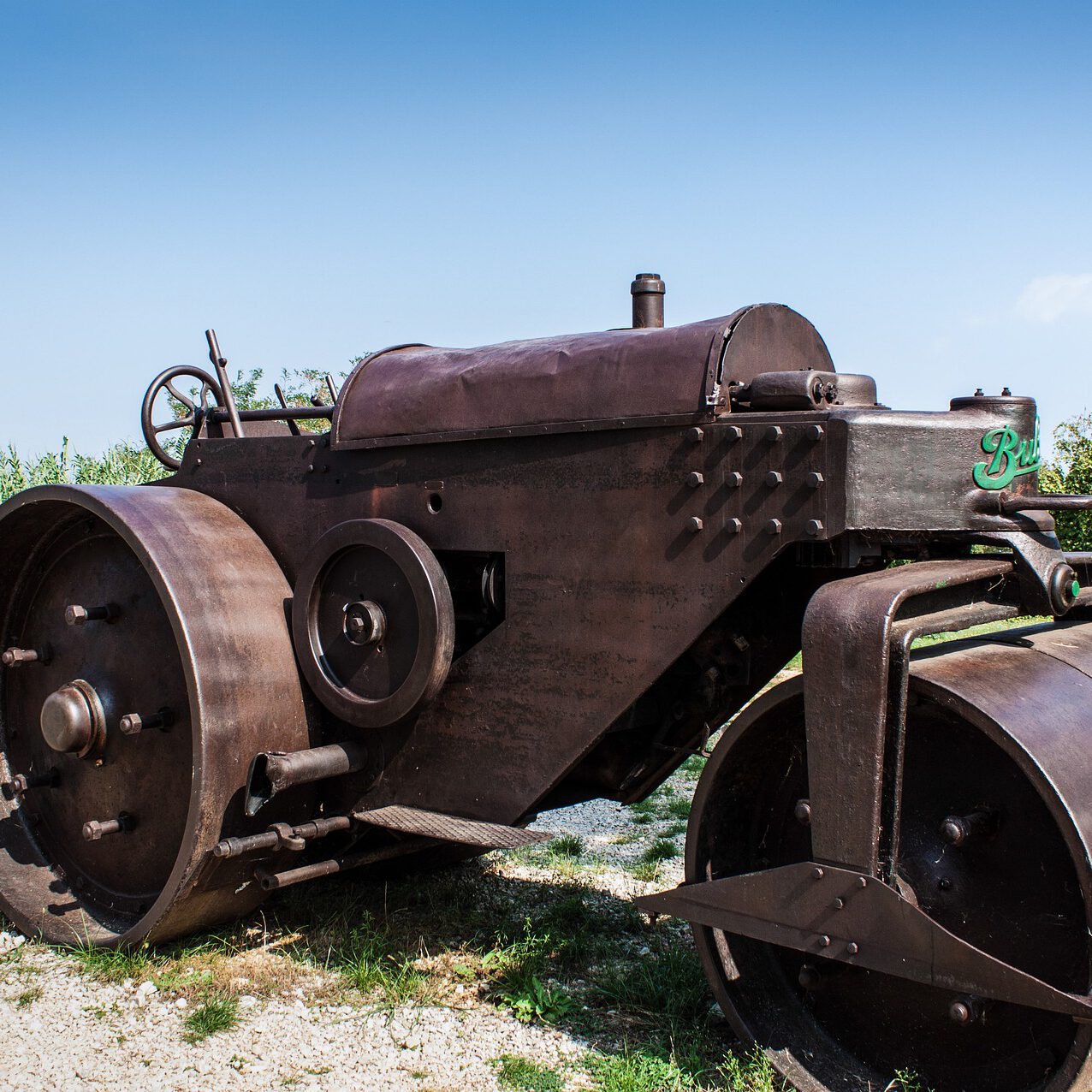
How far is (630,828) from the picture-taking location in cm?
552

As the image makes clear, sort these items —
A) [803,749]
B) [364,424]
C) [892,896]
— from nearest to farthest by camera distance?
[892,896]
[803,749]
[364,424]

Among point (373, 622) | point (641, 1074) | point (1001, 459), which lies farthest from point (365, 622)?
point (1001, 459)

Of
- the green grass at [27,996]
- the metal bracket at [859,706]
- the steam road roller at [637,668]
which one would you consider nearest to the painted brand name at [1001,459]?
the steam road roller at [637,668]

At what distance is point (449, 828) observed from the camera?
11.2ft

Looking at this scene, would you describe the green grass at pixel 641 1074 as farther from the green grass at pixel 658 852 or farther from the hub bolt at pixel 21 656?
the hub bolt at pixel 21 656

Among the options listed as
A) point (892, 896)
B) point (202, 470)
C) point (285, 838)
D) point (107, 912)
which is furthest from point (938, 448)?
point (107, 912)

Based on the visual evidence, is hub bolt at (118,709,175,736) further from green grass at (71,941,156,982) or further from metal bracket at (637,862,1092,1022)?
metal bracket at (637,862,1092,1022)

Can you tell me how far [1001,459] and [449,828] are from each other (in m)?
1.74

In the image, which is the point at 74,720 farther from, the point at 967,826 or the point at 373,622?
the point at 967,826

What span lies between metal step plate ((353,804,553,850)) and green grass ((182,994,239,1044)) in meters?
0.64

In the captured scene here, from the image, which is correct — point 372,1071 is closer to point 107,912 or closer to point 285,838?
point 285,838

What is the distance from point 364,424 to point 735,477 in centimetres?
133

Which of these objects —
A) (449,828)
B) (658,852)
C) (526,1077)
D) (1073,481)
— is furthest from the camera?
(1073,481)

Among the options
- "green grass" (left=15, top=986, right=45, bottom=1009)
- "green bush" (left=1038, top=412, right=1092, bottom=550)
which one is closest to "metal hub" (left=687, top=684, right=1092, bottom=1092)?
"green grass" (left=15, top=986, right=45, bottom=1009)
